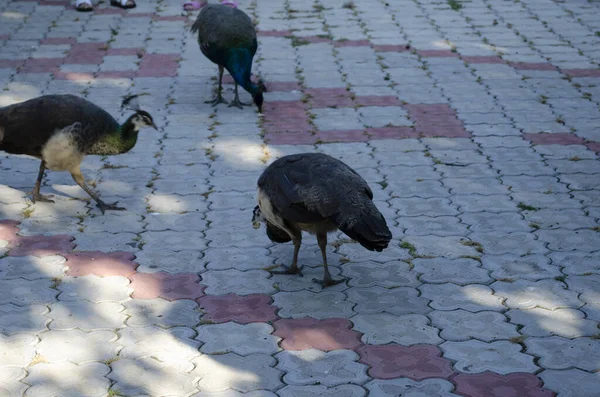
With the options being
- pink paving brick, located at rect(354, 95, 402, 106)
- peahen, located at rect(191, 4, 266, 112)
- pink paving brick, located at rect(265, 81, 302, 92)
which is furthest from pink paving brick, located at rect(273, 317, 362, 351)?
pink paving brick, located at rect(265, 81, 302, 92)

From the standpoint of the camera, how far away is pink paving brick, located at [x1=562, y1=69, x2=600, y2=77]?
9.56m

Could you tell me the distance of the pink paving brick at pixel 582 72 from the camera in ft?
31.4

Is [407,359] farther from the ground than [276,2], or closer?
farther from the ground

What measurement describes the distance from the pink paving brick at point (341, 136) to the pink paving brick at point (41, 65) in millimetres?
3377

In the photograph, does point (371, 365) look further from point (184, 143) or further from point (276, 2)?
point (276, 2)

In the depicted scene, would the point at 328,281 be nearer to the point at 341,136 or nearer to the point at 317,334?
the point at 317,334

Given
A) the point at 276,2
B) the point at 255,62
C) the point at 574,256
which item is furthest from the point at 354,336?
the point at 276,2

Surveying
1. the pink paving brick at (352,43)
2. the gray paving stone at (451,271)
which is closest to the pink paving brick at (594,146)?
the gray paving stone at (451,271)

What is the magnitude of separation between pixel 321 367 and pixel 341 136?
369 centimetres

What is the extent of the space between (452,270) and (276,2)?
26.7 ft

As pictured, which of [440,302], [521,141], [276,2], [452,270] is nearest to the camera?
[440,302]

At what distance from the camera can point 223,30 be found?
28.3ft

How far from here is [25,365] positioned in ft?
14.5

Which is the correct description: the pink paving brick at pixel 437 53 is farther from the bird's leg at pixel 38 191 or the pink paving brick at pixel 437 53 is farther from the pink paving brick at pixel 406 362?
the pink paving brick at pixel 406 362
